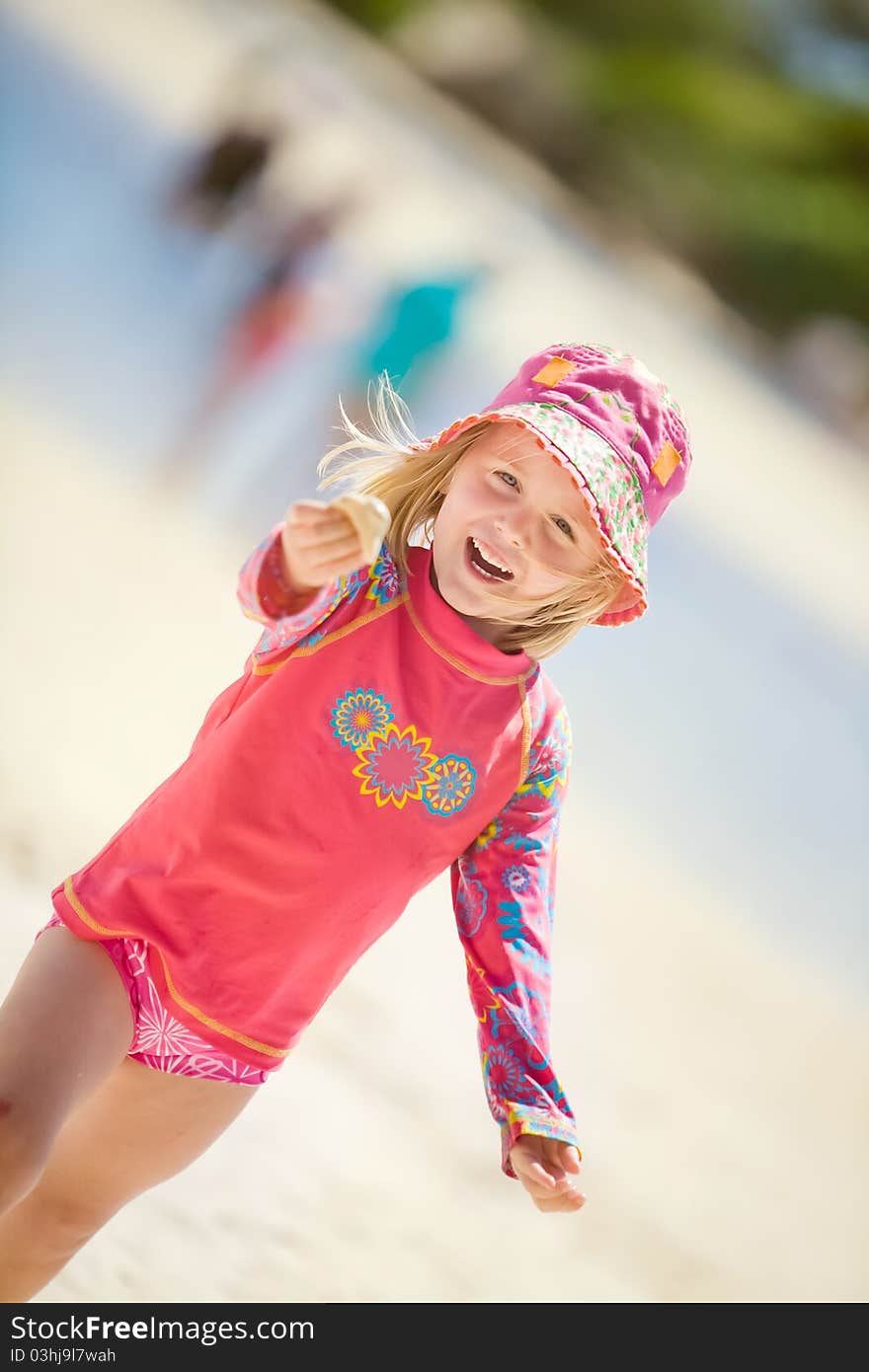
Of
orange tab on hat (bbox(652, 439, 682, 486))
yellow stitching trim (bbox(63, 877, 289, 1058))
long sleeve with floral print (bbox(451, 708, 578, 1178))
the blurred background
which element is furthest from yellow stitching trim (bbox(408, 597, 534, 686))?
the blurred background

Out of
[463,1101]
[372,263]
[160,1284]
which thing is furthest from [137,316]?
[160,1284]

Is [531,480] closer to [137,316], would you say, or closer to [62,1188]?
[62,1188]

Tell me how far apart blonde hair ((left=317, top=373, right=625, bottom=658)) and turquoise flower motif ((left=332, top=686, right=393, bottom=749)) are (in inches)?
6.3

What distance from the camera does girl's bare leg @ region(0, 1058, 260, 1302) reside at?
1.73 meters

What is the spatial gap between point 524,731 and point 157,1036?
52cm

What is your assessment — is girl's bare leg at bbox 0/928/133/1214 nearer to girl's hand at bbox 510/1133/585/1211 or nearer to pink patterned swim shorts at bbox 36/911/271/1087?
pink patterned swim shorts at bbox 36/911/271/1087

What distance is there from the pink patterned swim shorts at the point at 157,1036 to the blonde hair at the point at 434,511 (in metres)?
0.52

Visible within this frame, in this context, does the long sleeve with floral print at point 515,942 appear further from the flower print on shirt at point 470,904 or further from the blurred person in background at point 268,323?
the blurred person in background at point 268,323

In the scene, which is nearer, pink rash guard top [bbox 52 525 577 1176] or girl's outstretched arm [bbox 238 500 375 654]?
girl's outstretched arm [bbox 238 500 375 654]

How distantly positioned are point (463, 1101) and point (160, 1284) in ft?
3.44

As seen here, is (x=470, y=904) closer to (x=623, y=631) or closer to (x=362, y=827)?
(x=362, y=827)

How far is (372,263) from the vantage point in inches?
375

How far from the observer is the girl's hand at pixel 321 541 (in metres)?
1.42

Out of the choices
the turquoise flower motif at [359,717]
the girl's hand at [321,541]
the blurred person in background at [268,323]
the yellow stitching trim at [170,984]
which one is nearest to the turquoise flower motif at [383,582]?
the turquoise flower motif at [359,717]
